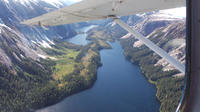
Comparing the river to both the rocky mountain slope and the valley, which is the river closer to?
the valley

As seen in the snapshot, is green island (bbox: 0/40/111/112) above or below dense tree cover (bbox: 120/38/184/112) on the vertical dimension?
above

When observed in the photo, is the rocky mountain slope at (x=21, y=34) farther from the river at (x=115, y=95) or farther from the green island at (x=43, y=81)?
the river at (x=115, y=95)

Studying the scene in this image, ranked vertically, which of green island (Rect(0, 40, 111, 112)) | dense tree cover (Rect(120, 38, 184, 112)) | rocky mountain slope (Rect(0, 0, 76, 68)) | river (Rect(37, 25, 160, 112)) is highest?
rocky mountain slope (Rect(0, 0, 76, 68))

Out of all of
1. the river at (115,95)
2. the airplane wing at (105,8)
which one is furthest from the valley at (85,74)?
the airplane wing at (105,8)

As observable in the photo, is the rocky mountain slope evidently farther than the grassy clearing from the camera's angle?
Yes

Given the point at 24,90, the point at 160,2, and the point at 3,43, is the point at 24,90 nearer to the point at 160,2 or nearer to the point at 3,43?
the point at 3,43

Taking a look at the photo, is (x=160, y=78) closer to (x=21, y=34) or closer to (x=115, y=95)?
(x=115, y=95)

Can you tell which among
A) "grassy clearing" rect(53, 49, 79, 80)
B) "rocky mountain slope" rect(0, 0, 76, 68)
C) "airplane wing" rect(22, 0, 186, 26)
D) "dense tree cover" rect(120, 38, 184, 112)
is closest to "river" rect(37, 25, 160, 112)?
"dense tree cover" rect(120, 38, 184, 112)

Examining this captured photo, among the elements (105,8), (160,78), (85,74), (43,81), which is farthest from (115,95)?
(105,8)

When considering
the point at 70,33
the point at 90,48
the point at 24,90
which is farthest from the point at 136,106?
the point at 70,33
